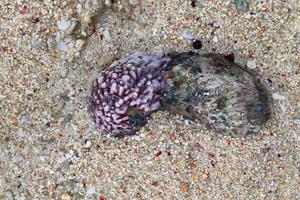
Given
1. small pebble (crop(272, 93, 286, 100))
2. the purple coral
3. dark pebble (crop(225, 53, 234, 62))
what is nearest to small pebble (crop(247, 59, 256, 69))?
dark pebble (crop(225, 53, 234, 62))

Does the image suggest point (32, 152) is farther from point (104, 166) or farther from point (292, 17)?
point (292, 17)

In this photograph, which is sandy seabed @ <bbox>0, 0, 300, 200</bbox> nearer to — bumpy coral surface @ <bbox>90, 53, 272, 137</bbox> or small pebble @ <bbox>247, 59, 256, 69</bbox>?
small pebble @ <bbox>247, 59, 256, 69</bbox>

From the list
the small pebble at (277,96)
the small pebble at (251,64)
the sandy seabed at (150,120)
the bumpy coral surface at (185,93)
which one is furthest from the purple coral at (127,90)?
the small pebble at (277,96)

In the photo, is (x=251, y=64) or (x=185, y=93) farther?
(x=251, y=64)

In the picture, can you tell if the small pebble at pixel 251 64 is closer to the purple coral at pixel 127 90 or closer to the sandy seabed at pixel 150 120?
the sandy seabed at pixel 150 120

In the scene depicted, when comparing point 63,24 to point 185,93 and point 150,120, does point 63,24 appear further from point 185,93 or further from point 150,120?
point 185,93

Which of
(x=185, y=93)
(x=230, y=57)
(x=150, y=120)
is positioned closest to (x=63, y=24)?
(x=150, y=120)

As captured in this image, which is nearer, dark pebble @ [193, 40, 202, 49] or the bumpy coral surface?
the bumpy coral surface

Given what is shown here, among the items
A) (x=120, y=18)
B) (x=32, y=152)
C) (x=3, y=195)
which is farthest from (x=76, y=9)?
(x=3, y=195)
